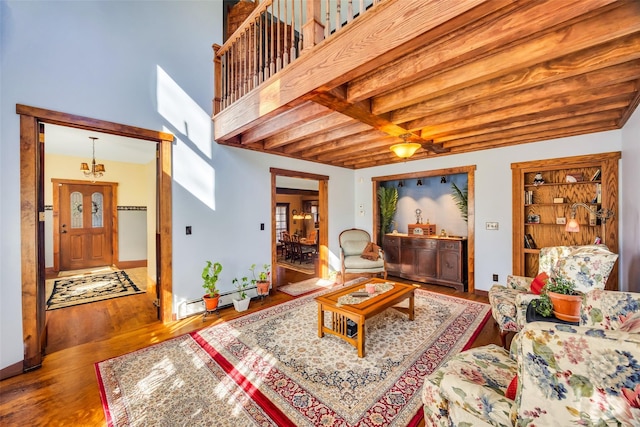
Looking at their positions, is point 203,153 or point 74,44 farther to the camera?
point 203,153

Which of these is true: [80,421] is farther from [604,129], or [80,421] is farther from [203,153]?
[604,129]

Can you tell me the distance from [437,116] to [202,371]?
3318 millimetres

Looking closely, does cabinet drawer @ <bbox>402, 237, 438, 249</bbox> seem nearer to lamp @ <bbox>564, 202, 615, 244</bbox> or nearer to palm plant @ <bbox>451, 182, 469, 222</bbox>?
palm plant @ <bbox>451, 182, 469, 222</bbox>

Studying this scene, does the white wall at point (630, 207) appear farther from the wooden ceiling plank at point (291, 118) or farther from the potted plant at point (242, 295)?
the potted plant at point (242, 295)

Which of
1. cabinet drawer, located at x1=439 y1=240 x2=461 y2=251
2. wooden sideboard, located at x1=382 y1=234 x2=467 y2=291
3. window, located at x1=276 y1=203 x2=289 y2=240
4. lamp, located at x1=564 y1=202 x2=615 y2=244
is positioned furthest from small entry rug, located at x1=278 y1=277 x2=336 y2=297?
window, located at x1=276 y1=203 x2=289 y2=240

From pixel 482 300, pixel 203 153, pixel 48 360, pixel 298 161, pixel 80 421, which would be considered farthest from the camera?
pixel 298 161

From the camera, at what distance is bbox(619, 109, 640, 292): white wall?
2400mm

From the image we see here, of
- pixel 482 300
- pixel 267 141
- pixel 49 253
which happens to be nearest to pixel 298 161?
pixel 267 141

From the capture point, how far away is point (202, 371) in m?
2.05

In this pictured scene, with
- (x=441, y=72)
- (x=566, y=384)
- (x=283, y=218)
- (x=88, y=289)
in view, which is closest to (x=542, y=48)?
(x=441, y=72)

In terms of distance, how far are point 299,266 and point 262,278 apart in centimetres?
250

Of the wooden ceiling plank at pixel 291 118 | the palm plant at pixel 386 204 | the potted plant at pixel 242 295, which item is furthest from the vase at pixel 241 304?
the palm plant at pixel 386 204

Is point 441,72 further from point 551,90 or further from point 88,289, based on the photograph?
point 88,289

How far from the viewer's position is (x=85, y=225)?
583cm
